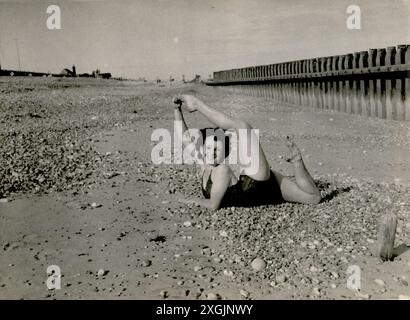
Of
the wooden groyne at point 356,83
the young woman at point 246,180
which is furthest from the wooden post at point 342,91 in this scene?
the young woman at point 246,180

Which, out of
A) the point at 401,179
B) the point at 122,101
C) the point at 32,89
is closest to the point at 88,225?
the point at 401,179

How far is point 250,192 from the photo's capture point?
563 cm

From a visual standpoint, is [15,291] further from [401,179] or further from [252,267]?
[401,179]

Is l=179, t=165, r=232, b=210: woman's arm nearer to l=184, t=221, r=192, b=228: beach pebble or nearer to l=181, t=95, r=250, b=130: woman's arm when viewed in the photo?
l=184, t=221, r=192, b=228: beach pebble

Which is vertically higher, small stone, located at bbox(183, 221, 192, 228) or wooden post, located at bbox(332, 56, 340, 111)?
wooden post, located at bbox(332, 56, 340, 111)

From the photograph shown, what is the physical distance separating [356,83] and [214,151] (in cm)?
876

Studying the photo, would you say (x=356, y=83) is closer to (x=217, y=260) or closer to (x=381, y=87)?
(x=381, y=87)

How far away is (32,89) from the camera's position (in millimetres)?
15719

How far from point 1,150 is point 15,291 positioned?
4.30 meters

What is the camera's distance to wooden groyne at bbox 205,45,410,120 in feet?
36.5

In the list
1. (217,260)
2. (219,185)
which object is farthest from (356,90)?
(217,260)

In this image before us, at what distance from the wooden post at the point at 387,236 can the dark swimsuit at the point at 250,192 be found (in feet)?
5.52

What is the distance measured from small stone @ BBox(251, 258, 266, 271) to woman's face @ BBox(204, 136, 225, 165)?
173 centimetres

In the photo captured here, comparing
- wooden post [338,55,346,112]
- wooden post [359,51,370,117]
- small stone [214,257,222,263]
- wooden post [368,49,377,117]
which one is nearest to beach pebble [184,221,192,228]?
small stone [214,257,222,263]
